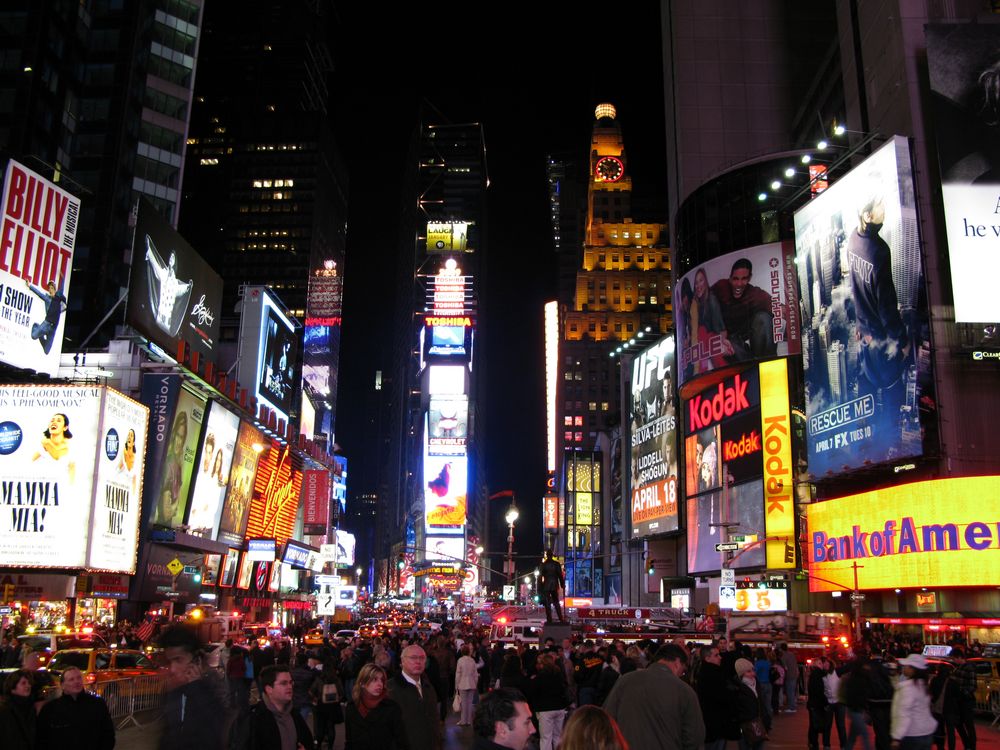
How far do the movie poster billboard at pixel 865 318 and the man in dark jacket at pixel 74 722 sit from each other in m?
34.7

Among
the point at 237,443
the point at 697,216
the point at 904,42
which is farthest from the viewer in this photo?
the point at 697,216

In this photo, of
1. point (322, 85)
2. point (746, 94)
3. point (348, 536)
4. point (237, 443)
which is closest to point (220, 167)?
point (322, 85)

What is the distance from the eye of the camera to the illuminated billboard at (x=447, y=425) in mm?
126562

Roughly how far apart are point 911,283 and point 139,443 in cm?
3198

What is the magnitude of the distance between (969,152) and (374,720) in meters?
37.9

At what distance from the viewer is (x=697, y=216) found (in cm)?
6222

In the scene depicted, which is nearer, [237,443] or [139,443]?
[139,443]

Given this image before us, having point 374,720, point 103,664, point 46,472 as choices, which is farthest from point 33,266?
point 374,720

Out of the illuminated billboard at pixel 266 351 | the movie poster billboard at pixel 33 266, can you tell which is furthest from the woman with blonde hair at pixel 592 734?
the illuminated billboard at pixel 266 351

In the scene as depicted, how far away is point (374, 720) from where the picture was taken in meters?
6.68

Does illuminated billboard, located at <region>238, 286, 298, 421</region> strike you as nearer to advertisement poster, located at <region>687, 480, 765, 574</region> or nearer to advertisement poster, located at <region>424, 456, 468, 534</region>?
advertisement poster, located at <region>687, 480, 765, 574</region>

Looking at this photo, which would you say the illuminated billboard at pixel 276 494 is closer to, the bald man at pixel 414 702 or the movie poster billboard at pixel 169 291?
the movie poster billboard at pixel 169 291

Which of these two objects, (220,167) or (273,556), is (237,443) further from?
(220,167)

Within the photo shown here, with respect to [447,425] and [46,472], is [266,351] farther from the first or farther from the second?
[447,425]
